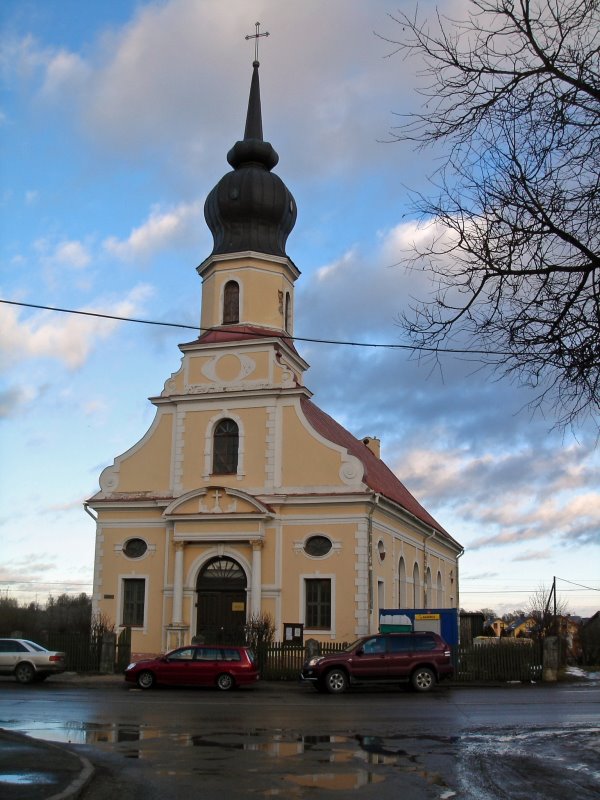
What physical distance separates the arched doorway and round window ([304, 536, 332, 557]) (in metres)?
2.50

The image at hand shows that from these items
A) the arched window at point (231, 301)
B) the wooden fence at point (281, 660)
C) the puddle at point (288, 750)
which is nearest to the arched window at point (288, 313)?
the arched window at point (231, 301)

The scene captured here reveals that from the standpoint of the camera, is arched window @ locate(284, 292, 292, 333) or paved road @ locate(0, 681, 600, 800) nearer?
paved road @ locate(0, 681, 600, 800)

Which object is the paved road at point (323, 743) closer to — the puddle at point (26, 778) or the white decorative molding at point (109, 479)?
the puddle at point (26, 778)

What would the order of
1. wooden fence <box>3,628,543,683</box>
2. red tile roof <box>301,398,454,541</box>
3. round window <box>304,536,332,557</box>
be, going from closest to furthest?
1. wooden fence <box>3,628,543,683</box>
2. round window <box>304,536,332,557</box>
3. red tile roof <box>301,398,454,541</box>

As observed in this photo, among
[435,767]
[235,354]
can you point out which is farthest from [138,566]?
[435,767]

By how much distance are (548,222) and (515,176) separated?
540 millimetres

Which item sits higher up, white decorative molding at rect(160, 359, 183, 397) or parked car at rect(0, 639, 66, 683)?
white decorative molding at rect(160, 359, 183, 397)

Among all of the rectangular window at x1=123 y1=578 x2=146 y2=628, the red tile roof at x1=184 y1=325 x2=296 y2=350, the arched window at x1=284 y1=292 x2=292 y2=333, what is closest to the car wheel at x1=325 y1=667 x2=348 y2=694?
the rectangular window at x1=123 y1=578 x2=146 y2=628

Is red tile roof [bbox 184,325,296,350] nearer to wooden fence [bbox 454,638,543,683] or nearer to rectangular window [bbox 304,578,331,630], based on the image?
rectangular window [bbox 304,578,331,630]

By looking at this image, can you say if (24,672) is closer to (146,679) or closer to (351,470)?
(146,679)

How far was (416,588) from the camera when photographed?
40281mm

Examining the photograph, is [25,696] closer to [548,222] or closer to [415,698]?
[415,698]

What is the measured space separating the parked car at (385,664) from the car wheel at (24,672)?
8015mm

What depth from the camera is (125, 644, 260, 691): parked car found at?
78.6 ft
